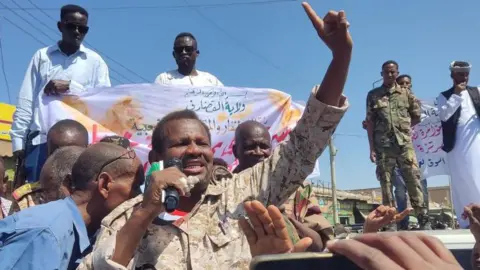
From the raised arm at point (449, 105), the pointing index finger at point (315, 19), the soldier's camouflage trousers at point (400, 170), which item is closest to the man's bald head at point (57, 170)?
the pointing index finger at point (315, 19)

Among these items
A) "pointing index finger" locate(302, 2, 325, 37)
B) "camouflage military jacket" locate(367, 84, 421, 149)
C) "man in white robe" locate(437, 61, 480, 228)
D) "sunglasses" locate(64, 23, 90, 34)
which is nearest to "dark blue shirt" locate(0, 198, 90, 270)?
"pointing index finger" locate(302, 2, 325, 37)

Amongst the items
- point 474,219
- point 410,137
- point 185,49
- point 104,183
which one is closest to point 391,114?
Result: point 410,137

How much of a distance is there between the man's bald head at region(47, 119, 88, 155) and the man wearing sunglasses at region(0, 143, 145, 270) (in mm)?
1050

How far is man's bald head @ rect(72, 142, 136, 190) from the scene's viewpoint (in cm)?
229

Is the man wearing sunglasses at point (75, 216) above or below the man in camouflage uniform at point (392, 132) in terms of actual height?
below

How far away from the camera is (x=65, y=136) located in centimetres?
365

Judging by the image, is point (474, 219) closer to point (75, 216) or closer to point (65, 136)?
point (75, 216)

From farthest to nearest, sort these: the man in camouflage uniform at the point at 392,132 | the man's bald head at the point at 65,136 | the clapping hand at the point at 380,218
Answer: the man in camouflage uniform at the point at 392,132 < the man's bald head at the point at 65,136 < the clapping hand at the point at 380,218

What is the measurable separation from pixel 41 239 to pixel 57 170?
127 centimetres

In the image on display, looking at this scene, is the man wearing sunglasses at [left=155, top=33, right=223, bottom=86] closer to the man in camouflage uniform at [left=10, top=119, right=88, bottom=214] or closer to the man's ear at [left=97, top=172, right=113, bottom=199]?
the man in camouflage uniform at [left=10, top=119, right=88, bottom=214]

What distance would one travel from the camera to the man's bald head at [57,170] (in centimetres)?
291

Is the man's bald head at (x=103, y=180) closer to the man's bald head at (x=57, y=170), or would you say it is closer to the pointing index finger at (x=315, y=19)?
the man's bald head at (x=57, y=170)

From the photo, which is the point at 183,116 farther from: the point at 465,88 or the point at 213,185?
the point at 465,88

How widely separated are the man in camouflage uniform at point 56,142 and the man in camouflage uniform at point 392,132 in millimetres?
3505
